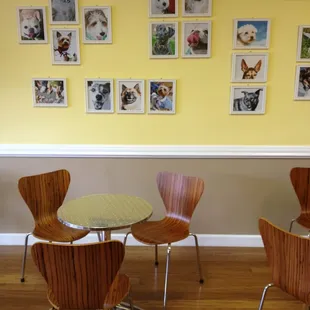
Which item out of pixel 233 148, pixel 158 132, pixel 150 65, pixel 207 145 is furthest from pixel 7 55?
pixel 233 148

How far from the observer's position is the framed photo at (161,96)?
2.95 meters

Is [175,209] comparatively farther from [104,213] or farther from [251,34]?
[251,34]

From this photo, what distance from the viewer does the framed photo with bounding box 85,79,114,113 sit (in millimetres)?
2967

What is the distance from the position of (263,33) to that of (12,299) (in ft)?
9.94

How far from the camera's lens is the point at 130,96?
299 cm

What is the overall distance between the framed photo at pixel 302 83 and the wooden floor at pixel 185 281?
1532 millimetres

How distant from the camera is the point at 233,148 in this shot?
3.02 m

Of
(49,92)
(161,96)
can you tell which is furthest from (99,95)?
(161,96)

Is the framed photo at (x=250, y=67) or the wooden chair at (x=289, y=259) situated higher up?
the framed photo at (x=250, y=67)

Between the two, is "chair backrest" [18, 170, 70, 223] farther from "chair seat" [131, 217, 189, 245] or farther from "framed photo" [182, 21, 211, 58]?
"framed photo" [182, 21, 211, 58]

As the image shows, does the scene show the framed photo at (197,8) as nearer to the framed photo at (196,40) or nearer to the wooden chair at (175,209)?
the framed photo at (196,40)

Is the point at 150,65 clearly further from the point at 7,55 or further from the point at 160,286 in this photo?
the point at 160,286

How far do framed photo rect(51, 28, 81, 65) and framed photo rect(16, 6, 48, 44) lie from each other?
102 millimetres


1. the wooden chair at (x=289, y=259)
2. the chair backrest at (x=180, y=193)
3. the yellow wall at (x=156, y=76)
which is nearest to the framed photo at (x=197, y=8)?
the yellow wall at (x=156, y=76)
